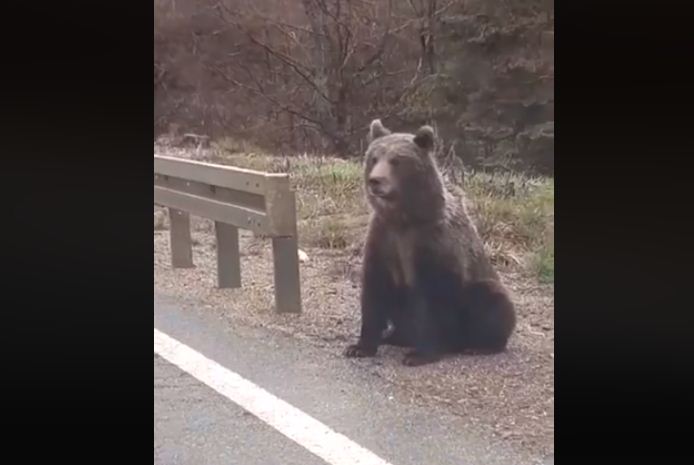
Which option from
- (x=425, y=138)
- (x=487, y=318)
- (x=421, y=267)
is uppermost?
(x=425, y=138)

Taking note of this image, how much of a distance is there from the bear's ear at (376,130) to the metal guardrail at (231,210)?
0.23 metres

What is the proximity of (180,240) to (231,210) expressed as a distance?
0.50ft

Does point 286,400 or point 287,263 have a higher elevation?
point 287,263

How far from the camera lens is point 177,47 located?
2293 millimetres

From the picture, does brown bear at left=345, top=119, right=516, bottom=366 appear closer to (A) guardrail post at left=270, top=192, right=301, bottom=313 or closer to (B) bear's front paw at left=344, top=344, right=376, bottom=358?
(B) bear's front paw at left=344, top=344, right=376, bottom=358

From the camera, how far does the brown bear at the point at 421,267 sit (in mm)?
2199

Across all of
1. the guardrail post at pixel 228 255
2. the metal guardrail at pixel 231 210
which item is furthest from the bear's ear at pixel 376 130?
the guardrail post at pixel 228 255

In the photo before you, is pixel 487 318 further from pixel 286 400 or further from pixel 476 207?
pixel 286 400

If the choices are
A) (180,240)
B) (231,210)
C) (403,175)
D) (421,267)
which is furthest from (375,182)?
(180,240)

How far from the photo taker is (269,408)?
2295 millimetres

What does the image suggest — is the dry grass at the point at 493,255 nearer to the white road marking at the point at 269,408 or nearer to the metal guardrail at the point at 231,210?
the metal guardrail at the point at 231,210

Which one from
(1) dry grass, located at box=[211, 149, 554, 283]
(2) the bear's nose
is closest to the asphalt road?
(1) dry grass, located at box=[211, 149, 554, 283]

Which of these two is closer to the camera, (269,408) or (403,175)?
(403,175)

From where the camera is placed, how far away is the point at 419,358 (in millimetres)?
2266
